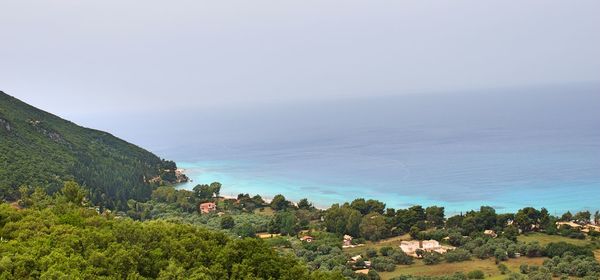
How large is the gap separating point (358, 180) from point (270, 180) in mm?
9886

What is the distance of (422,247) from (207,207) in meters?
18.6

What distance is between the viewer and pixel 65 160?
45.4 metres

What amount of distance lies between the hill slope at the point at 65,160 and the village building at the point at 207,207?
6106 millimetres

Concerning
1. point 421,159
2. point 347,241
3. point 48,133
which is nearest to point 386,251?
point 347,241

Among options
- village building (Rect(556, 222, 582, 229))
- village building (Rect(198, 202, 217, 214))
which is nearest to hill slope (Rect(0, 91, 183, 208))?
village building (Rect(198, 202, 217, 214))

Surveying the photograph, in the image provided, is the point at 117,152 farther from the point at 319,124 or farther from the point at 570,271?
the point at 319,124

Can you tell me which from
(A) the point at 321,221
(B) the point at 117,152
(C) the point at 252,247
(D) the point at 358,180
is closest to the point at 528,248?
(A) the point at 321,221

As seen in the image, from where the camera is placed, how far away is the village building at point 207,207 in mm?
38750

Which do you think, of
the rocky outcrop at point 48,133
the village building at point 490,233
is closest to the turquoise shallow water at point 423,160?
the village building at point 490,233

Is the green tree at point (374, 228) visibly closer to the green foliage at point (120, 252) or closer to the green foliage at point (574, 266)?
the green foliage at point (574, 266)

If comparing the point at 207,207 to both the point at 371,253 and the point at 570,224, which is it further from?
the point at 570,224

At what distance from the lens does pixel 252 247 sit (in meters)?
15.0

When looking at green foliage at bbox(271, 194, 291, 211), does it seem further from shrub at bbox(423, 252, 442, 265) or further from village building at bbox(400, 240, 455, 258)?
shrub at bbox(423, 252, 442, 265)

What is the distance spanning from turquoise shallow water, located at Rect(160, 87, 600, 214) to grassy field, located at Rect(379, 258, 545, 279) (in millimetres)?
16956
